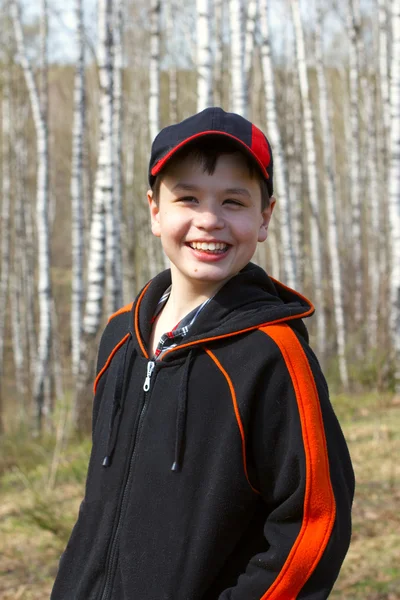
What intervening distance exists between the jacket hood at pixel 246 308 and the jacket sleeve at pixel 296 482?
62mm

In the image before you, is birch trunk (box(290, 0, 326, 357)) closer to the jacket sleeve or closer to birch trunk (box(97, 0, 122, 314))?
birch trunk (box(97, 0, 122, 314))

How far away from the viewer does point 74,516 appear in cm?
489

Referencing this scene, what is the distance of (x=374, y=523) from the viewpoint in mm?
4902

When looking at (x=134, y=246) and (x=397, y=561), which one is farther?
(x=134, y=246)

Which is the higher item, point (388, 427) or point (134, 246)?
point (134, 246)

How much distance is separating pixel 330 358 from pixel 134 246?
684cm

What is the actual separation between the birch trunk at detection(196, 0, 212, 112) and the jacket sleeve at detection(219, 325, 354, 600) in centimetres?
508

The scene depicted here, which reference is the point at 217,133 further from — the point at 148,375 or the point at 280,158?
the point at 280,158

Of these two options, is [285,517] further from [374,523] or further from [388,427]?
[388,427]

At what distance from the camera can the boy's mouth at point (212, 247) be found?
5.69 ft

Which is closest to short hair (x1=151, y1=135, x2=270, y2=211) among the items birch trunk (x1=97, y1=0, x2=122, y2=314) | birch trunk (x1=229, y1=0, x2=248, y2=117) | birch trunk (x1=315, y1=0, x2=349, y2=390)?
birch trunk (x1=229, y1=0, x2=248, y2=117)

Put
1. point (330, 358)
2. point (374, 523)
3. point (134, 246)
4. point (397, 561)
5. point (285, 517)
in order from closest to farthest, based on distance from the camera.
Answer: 1. point (285, 517)
2. point (397, 561)
3. point (374, 523)
4. point (330, 358)
5. point (134, 246)

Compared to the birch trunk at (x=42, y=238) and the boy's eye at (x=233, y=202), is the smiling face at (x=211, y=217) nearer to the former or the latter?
the boy's eye at (x=233, y=202)

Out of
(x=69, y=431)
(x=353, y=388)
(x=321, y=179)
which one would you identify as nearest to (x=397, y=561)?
(x=69, y=431)
